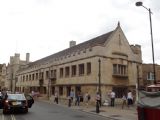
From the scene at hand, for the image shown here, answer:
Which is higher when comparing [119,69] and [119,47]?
[119,47]

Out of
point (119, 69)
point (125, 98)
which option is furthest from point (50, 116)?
point (119, 69)

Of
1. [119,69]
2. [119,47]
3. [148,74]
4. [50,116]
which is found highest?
→ [119,47]

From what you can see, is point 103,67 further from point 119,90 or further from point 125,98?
point 125,98

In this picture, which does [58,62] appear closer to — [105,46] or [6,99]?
[105,46]

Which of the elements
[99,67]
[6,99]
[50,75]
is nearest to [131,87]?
[99,67]

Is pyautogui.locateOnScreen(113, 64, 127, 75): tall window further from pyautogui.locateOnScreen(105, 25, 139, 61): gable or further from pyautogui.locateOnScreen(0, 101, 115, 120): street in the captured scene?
pyautogui.locateOnScreen(0, 101, 115, 120): street

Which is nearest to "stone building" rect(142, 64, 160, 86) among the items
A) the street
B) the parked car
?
the street

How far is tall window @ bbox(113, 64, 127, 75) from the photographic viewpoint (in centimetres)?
3947

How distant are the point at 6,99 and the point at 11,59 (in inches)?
3314

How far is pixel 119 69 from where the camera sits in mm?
40125

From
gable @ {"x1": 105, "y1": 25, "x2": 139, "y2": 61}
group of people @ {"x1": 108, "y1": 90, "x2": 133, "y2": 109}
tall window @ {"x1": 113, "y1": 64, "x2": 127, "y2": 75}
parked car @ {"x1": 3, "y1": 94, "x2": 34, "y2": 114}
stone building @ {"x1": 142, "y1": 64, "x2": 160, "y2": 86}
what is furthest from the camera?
stone building @ {"x1": 142, "y1": 64, "x2": 160, "y2": 86}

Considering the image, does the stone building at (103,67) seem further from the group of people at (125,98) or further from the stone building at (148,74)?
the stone building at (148,74)

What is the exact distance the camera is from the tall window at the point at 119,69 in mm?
39469

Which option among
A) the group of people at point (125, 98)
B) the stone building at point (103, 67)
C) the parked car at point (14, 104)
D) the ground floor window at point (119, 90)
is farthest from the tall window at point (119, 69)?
the parked car at point (14, 104)
